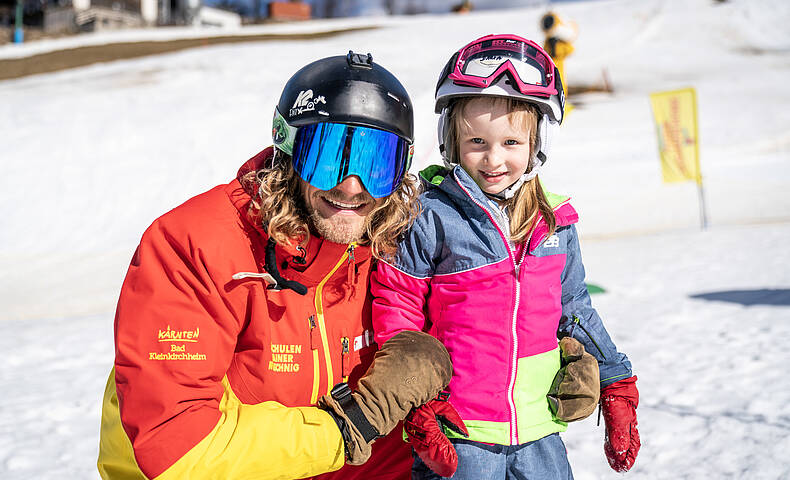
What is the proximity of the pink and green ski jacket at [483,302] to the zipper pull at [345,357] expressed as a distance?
0.11 metres

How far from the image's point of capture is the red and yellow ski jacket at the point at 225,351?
5.83ft

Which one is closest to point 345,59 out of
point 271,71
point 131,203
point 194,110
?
point 131,203

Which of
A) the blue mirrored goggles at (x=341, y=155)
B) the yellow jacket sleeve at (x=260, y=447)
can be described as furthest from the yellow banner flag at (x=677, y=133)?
the yellow jacket sleeve at (x=260, y=447)

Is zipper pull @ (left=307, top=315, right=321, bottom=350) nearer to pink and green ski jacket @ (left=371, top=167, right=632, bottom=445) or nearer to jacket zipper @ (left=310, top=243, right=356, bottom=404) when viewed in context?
jacket zipper @ (left=310, top=243, right=356, bottom=404)

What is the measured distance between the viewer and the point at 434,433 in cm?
204

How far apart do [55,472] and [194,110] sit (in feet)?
43.5

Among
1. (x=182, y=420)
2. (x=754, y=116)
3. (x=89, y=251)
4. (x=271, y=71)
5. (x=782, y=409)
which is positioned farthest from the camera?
(x=271, y=71)

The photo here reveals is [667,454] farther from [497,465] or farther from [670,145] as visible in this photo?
[670,145]

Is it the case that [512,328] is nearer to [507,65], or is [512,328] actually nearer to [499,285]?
[499,285]

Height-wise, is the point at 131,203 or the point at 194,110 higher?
the point at 194,110

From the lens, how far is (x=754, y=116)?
1745 cm

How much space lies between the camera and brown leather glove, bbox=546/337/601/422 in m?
2.20

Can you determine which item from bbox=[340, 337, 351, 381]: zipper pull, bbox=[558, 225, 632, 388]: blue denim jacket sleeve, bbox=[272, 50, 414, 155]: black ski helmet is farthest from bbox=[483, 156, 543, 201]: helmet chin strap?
bbox=[340, 337, 351, 381]: zipper pull

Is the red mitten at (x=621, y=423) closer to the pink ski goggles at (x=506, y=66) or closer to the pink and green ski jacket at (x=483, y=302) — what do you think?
the pink and green ski jacket at (x=483, y=302)
